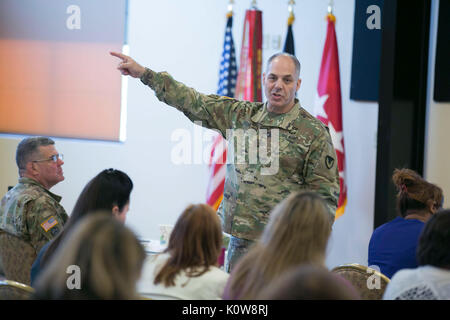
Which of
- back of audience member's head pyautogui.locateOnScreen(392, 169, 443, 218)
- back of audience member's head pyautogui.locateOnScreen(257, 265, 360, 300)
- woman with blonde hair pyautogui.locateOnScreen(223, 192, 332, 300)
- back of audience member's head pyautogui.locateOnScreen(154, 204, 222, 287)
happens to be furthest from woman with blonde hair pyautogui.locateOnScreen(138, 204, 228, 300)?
back of audience member's head pyautogui.locateOnScreen(392, 169, 443, 218)

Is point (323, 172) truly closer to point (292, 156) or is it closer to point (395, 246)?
point (292, 156)

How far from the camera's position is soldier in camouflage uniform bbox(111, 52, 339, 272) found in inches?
104

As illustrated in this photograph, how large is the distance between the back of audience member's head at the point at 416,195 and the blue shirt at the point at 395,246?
99 millimetres

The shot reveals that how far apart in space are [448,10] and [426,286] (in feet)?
9.93

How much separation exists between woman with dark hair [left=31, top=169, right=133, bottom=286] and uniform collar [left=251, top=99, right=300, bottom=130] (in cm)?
76

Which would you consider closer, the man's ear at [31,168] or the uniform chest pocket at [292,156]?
the uniform chest pocket at [292,156]

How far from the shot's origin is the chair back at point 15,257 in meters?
2.59

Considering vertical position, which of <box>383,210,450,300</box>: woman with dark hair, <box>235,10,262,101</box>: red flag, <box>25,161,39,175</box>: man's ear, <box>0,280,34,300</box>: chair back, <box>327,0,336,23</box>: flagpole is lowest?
<box>0,280,34,300</box>: chair back

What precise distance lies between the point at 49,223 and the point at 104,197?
607 millimetres

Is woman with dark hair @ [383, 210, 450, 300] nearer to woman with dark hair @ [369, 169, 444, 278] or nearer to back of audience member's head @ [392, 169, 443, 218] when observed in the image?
woman with dark hair @ [369, 169, 444, 278]

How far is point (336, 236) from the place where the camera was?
15.9 ft

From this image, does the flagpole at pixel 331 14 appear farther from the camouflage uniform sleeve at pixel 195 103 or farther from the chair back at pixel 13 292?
the chair back at pixel 13 292

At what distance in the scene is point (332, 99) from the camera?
450 cm

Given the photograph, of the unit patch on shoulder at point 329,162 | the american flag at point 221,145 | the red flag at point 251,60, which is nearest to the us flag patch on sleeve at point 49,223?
the unit patch on shoulder at point 329,162
